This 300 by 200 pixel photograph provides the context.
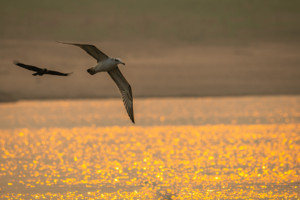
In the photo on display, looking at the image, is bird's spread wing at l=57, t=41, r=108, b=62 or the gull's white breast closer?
bird's spread wing at l=57, t=41, r=108, b=62

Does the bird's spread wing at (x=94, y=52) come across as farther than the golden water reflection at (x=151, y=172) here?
No

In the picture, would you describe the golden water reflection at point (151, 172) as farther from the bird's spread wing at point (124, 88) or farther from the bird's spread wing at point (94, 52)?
the bird's spread wing at point (94, 52)

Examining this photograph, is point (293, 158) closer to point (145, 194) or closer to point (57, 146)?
point (145, 194)

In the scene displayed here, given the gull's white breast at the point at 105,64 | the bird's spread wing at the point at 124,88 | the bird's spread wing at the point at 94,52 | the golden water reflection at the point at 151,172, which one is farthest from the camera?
the golden water reflection at the point at 151,172

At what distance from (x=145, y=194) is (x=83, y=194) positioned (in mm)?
4419

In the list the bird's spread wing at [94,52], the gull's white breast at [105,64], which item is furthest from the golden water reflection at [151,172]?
the bird's spread wing at [94,52]

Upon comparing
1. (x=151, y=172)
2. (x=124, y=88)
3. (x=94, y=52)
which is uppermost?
(x=94, y=52)

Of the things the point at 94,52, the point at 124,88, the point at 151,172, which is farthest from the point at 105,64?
the point at 151,172

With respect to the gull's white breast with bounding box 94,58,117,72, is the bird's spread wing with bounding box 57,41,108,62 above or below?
above

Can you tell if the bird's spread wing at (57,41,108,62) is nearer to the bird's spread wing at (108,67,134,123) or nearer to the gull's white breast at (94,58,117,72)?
the gull's white breast at (94,58,117,72)

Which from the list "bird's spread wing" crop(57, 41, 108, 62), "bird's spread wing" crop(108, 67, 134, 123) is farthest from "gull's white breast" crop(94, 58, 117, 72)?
"bird's spread wing" crop(108, 67, 134, 123)

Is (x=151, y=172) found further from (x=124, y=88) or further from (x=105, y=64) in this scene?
(x=105, y=64)

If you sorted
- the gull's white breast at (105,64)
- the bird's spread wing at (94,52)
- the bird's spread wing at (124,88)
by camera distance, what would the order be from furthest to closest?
the bird's spread wing at (124,88) → the gull's white breast at (105,64) → the bird's spread wing at (94,52)

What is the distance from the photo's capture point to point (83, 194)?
3084 cm
